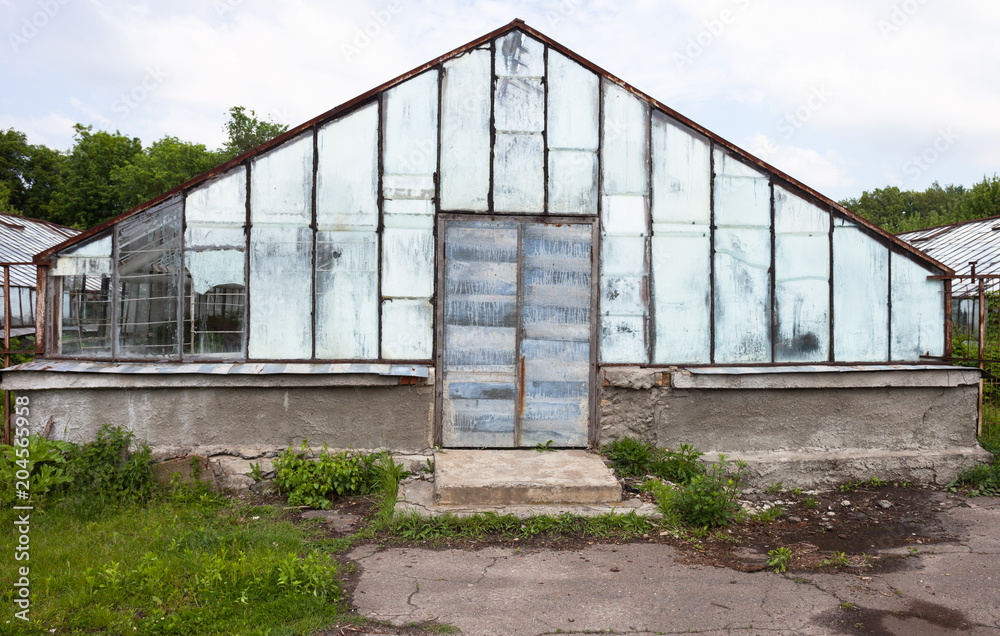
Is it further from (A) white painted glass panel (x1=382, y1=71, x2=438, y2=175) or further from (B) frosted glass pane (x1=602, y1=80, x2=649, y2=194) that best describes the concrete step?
(A) white painted glass panel (x1=382, y1=71, x2=438, y2=175)

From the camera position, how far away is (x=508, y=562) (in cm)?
511

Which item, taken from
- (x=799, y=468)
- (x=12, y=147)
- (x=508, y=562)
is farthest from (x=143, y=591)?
(x=12, y=147)

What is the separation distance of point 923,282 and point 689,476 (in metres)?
3.63

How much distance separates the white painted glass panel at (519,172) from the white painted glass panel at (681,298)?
1448mm

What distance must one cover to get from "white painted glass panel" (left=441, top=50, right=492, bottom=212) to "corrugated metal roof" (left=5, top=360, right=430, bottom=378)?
75.1 inches

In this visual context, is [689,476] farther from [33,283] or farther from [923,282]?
[33,283]

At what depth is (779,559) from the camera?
5.12m

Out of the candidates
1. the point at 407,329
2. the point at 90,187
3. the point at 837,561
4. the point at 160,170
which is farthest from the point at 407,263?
the point at 90,187

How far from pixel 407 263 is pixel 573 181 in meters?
2.07

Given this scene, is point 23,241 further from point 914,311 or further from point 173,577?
point 914,311

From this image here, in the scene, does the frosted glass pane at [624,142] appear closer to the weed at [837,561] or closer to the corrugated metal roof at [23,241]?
the weed at [837,561]

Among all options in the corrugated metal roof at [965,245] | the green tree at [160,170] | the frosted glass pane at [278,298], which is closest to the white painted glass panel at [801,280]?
the frosted glass pane at [278,298]

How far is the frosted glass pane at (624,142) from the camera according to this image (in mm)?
7254

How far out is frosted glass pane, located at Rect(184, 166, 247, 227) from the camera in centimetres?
682
